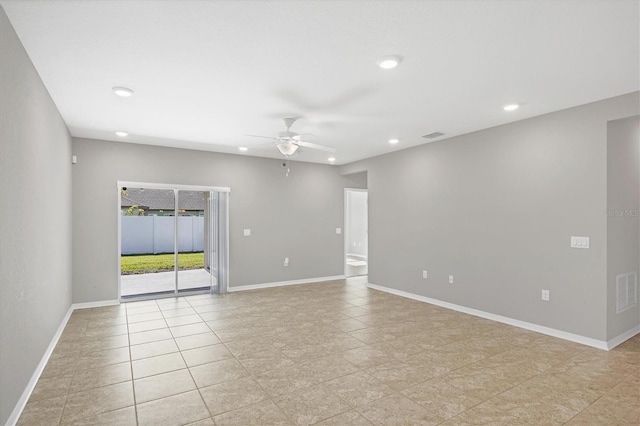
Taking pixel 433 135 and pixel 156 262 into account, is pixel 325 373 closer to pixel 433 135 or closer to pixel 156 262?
pixel 433 135

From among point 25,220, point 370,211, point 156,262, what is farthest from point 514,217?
point 156,262

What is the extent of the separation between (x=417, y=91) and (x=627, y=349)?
3.65 metres

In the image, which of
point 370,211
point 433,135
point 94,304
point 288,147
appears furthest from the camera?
point 370,211

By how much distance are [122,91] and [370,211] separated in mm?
4849

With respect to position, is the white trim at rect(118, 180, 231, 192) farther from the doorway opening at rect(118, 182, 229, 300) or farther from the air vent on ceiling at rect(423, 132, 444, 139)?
the air vent on ceiling at rect(423, 132, 444, 139)

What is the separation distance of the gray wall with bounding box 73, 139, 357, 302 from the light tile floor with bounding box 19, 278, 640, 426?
1.10 meters

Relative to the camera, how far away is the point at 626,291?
155 inches

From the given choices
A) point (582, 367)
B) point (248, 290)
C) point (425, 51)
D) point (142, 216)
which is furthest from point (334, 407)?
point (142, 216)

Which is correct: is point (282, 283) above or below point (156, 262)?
below

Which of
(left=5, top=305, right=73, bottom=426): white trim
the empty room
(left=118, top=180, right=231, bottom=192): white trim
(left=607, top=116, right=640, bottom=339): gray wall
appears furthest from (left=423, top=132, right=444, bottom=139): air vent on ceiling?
(left=5, top=305, right=73, bottom=426): white trim

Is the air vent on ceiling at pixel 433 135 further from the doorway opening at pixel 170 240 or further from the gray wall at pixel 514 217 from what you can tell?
the doorway opening at pixel 170 240

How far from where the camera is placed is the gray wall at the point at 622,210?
12.1 ft

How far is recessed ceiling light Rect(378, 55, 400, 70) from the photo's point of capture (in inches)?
107

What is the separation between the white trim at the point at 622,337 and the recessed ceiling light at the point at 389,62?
12.5 feet
